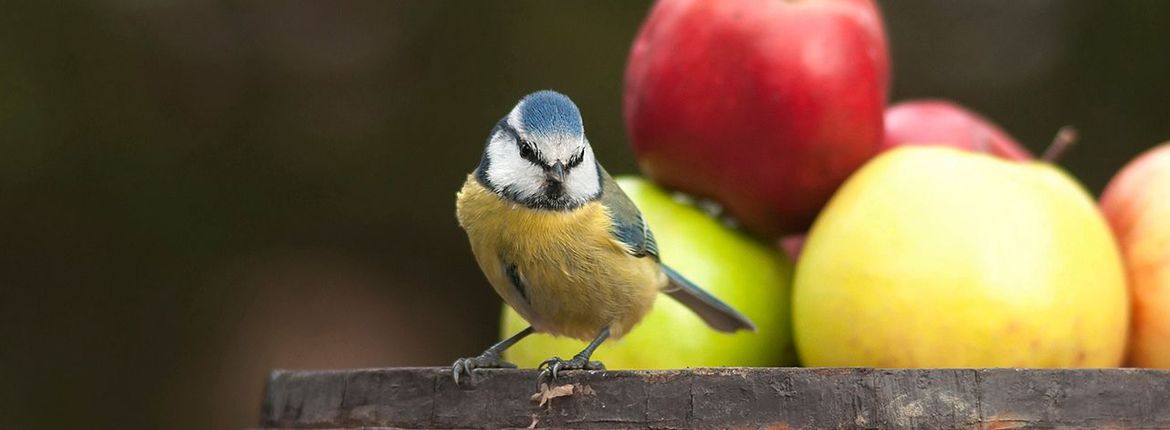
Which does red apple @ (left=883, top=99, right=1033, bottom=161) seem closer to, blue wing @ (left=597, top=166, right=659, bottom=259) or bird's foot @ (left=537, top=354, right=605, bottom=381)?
blue wing @ (left=597, top=166, right=659, bottom=259)

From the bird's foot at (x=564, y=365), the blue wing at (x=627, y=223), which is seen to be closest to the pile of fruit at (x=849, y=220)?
the blue wing at (x=627, y=223)

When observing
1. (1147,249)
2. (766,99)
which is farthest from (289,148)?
(1147,249)

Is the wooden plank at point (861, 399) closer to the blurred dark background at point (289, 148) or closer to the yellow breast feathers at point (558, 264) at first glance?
the yellow breast feathers at point (558, 264)

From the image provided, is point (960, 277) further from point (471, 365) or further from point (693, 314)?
point (471, 365)

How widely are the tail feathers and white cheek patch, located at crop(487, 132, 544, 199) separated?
27 centimetres

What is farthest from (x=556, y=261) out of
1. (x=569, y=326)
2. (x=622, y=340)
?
(x=622, y=340)

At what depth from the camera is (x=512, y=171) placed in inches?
63.0

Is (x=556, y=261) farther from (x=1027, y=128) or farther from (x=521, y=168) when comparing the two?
(x=1027, y=128)

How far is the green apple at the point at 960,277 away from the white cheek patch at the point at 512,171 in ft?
1.44

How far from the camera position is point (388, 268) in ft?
13.0

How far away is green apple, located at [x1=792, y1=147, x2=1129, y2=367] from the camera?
1582 mm

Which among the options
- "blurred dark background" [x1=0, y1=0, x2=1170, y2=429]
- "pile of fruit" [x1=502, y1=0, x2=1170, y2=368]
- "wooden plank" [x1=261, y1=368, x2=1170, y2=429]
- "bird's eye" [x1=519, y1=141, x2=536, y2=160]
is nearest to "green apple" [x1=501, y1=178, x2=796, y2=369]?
"pile of fruit" [x1=502, y1=0, x2=1170, y2=368]

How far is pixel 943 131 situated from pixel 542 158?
864mm

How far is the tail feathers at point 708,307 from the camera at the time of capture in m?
1.71
